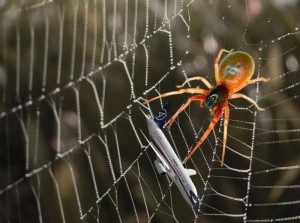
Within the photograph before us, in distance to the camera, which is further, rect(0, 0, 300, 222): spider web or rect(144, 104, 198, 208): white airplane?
rect(0, 0, 300, 222): spider web

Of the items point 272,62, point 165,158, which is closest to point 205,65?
point 272,62

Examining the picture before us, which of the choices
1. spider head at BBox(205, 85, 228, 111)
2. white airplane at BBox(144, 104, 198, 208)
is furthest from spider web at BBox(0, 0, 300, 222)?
white airplane at BBox(144, 104, 198, 208)

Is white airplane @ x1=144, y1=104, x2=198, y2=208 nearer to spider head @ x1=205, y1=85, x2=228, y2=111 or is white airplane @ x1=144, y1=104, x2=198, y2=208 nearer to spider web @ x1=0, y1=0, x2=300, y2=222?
spider head @ x1=205, y1=85, x2=228, y2=111

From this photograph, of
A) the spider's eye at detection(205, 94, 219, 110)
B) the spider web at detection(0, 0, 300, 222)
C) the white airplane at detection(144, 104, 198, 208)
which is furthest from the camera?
the spider web at detection(0, 0, 300, 222)

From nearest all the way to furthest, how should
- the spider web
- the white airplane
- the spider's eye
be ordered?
the white airplane, the spider's eye, the spider web

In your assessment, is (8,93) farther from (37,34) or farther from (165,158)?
(165,158)

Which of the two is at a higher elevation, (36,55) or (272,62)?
(36,55)

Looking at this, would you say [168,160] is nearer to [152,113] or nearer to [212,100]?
[212,100]

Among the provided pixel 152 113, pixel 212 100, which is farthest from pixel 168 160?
pixel 152 113
